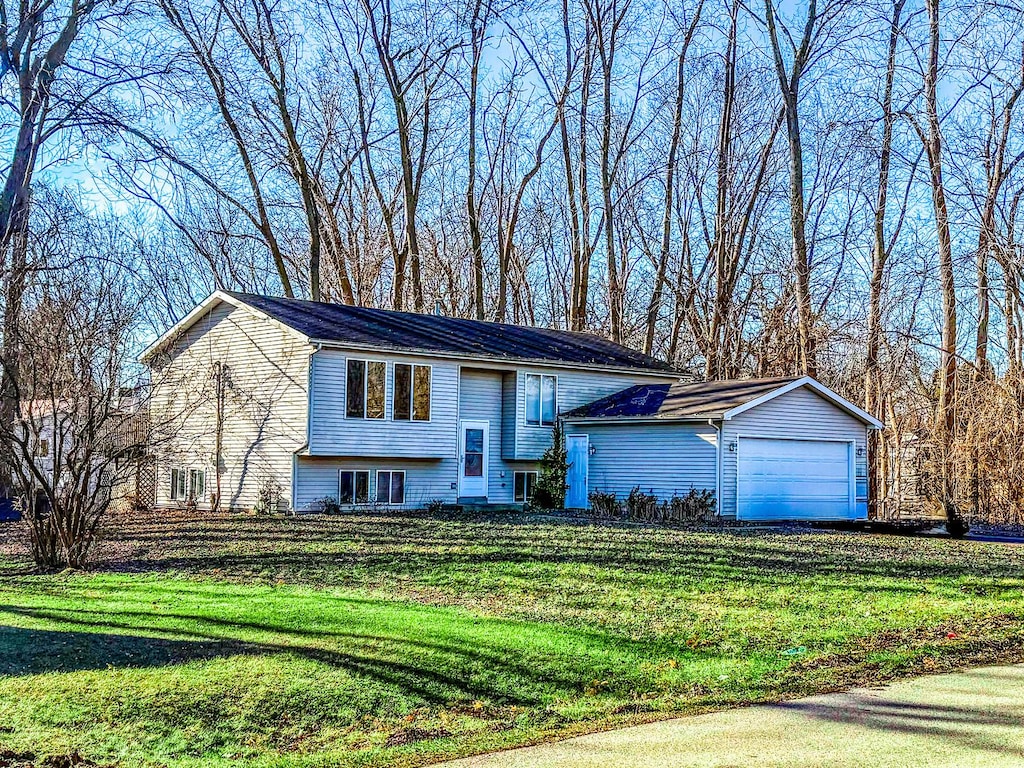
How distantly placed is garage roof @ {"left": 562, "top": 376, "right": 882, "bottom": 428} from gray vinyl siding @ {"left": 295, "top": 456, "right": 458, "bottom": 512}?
3789 mm

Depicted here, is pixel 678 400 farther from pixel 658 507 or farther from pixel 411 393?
pixel 411 393

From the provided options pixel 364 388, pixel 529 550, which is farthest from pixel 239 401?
pixel 529 550

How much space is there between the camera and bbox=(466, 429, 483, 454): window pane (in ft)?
85.6

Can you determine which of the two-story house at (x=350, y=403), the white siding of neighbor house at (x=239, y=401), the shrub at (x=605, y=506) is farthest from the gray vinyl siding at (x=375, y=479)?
the shrub at (x=605, y=506)

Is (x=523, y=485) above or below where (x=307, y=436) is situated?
below

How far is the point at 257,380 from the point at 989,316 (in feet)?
66.8

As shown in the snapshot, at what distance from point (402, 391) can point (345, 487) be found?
8.41 ft

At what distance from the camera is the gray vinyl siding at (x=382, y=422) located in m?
22.7

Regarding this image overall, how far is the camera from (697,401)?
81.1 ft

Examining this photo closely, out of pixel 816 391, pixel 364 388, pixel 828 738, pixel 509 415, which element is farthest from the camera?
pixel 509 415

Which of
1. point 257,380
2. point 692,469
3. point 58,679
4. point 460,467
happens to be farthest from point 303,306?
point 58,679

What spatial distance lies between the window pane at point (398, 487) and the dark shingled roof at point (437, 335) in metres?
3.04

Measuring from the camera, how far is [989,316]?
29.7m

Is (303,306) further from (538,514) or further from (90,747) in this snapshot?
(90,747)
